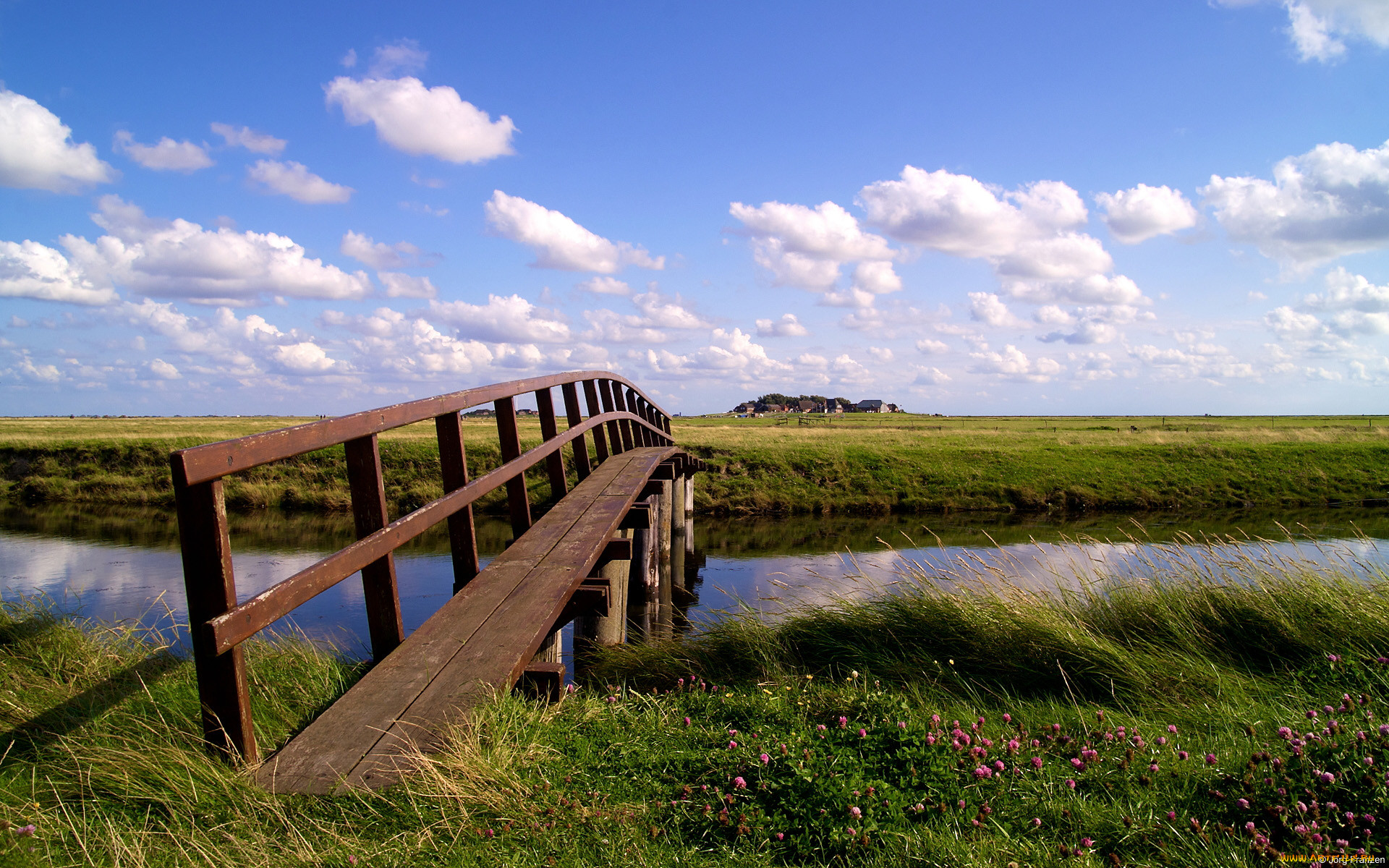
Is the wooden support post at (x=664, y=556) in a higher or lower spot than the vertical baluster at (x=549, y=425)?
lower

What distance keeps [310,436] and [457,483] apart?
1469 millimetres

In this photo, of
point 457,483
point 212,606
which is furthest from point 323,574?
point 457,483

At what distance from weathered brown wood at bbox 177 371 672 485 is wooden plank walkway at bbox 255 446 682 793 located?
1.08 m

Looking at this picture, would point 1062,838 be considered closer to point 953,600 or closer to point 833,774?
point 833,774

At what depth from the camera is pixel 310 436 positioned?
3098mm

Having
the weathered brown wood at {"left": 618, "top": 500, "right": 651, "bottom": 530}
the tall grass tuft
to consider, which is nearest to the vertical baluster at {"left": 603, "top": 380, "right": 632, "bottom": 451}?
the weathered brown wood at {"left": 618, "top": 500, "right": 651, "bottom": 530}

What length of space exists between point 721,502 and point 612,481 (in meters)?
15.1

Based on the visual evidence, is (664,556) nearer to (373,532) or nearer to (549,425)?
(549,425)

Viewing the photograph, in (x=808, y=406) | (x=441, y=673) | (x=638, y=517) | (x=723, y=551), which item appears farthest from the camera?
(x=808, y=406)

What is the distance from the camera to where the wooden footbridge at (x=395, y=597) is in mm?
2527

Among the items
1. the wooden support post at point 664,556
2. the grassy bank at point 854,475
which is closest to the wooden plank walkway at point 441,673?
the wooden support post at point 664,556

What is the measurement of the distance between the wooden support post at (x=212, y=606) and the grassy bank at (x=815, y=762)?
116 millimetres

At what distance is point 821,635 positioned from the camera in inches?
213

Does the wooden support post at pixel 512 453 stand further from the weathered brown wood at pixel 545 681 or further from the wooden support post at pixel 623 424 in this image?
the wooden support post at pixel 623 424
